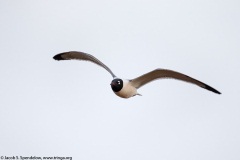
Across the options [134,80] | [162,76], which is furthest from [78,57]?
[162,76]

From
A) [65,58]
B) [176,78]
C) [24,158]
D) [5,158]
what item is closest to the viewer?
[176,78]

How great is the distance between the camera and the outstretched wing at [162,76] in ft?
37.8

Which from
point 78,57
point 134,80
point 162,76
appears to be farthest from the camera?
point 78,57

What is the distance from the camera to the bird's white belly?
38.9 feet

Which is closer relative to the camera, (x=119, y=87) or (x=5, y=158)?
(x=119, y=87)

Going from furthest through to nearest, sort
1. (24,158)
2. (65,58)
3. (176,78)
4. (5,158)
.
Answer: (5,158)
(24,158)
(65,58)
(176,78)

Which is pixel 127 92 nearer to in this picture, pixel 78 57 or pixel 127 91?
pixel 127 91

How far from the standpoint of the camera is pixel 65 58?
41.4 feet

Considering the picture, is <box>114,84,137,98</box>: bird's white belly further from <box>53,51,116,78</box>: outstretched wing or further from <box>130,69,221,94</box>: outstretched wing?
<box>53,51,116,78</box>: outstretched wing

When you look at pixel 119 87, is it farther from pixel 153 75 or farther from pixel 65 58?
pixel 65 58

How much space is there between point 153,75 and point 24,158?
411cm

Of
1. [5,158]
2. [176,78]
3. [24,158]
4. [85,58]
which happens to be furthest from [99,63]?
[5,158]

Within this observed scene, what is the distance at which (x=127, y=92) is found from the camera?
39.0 feet

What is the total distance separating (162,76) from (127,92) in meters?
0.70
